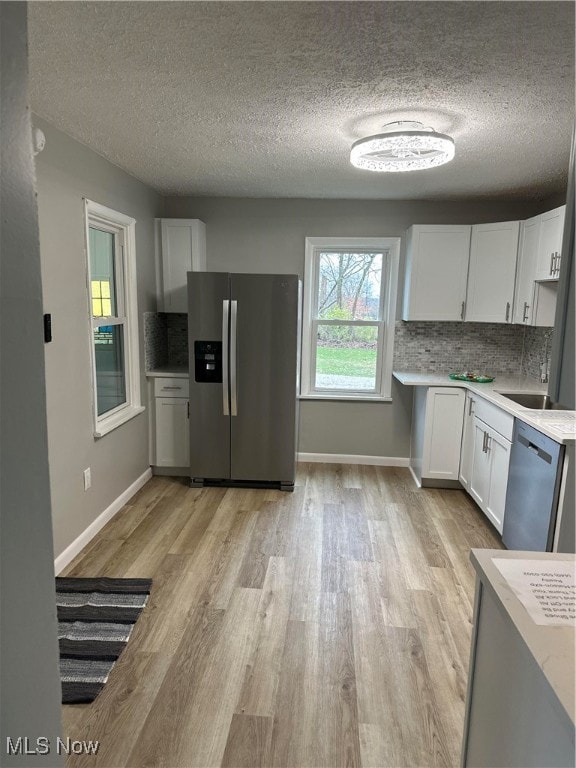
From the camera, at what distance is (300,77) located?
71.2 inches

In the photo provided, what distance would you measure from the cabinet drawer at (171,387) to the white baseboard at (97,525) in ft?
2.28

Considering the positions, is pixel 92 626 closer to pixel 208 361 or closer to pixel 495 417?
pixel 208 361

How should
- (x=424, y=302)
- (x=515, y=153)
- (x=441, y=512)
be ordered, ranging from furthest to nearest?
(x=424, y=302) → (x=441, y=512) → (x=515, y=153)

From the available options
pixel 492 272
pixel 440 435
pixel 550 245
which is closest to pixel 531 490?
pixel 440 435

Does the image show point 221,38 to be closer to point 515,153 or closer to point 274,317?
point 515,153

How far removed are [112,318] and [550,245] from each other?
3101mm

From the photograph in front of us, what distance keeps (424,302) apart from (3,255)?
3.74 m

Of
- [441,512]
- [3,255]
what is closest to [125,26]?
[3,255]

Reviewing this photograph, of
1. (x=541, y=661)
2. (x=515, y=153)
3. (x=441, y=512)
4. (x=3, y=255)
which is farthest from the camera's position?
(x=441, y=512)

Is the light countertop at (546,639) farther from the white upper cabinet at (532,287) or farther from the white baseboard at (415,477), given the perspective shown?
the white baseboard at (415,477)

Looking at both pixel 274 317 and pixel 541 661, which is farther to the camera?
pixel 274 317

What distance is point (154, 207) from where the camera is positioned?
405 centimetres

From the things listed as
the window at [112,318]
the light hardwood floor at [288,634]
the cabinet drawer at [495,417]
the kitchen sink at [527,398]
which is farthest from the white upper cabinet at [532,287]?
the window at [112,318]

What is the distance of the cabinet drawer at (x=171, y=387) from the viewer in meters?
3.93
